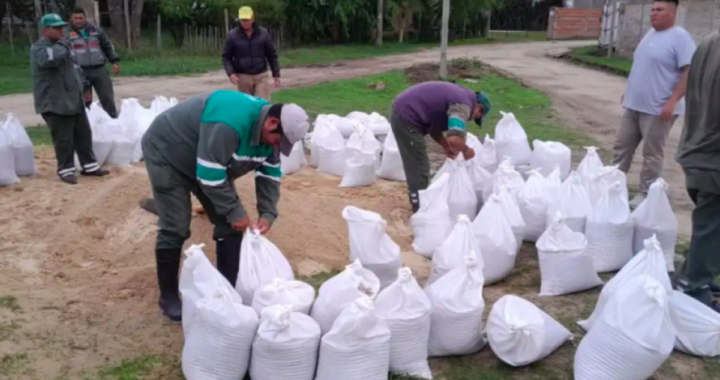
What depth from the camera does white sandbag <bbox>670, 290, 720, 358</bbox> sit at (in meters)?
3.09

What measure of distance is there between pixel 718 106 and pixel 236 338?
2.42m

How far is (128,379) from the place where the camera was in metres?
2.91

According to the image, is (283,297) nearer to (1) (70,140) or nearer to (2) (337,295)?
(2) (337,295)

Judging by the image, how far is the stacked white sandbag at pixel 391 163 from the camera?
→ 601cm

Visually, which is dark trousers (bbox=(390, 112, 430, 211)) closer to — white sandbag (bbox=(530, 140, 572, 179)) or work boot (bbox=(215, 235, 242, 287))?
white sandbag (bbox=(530, 140, 572, 179))

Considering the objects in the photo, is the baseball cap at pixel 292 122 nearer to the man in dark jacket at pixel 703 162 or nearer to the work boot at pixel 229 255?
the work boot at pixel 229 255

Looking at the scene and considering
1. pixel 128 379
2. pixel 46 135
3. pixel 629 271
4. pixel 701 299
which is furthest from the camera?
pixel 46 135

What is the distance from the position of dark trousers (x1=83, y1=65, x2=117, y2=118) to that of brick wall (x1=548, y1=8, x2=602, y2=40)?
2899 cm

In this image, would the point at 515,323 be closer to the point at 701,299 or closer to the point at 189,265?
the point at 701,299

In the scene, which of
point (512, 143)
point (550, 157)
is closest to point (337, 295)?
point (550, 157)

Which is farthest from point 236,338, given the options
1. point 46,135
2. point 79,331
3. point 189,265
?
point 46,135

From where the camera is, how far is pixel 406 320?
9.35 feet

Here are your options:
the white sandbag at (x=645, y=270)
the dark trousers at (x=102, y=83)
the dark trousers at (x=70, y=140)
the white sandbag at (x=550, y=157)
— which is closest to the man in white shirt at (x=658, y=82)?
the white sandbag at (x=550, y=157)

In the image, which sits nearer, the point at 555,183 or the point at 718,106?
the point at 718,106
